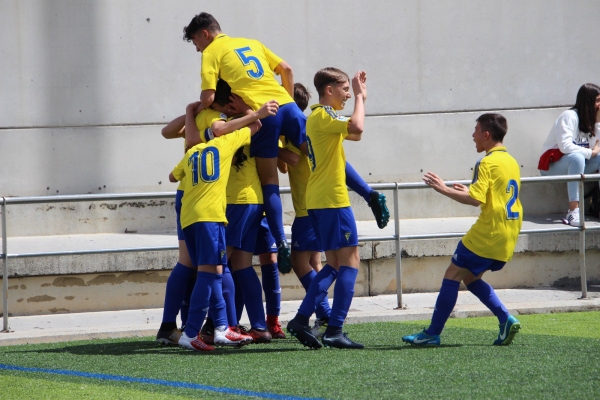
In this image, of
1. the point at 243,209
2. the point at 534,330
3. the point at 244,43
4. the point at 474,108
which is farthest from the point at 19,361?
the point at 474,108

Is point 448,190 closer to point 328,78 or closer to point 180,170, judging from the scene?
point 328,78

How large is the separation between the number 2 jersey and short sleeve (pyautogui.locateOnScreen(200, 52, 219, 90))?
1.87m

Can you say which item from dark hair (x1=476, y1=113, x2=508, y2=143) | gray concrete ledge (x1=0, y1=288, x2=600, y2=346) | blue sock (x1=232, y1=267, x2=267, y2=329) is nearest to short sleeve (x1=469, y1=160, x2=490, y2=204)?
dark hair (x1=476, y1=113, x2=508, y2=143)

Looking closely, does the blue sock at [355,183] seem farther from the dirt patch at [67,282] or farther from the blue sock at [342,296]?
the dirt patch at [67,282]

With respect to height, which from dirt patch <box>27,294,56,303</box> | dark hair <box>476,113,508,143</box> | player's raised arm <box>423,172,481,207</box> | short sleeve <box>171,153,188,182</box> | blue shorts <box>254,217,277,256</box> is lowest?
dirt patch <box>27,294,56,303</box>

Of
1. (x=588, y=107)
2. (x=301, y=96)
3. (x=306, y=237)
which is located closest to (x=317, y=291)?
(x=306, y=237)

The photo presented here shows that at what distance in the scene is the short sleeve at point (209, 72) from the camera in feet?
19.8

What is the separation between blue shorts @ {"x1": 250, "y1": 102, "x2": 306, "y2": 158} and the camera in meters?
5.94

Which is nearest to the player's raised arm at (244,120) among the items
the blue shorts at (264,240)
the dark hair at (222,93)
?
the dark hair at (222,93)

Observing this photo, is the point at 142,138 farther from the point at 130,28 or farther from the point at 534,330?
the point at 534,330

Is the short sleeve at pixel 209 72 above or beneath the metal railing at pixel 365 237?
above

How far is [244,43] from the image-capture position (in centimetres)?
639

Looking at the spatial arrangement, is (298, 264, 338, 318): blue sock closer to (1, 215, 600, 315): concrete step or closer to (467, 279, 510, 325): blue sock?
(467, 279, 510, 325): blue sock

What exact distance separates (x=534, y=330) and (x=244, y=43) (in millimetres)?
2912
